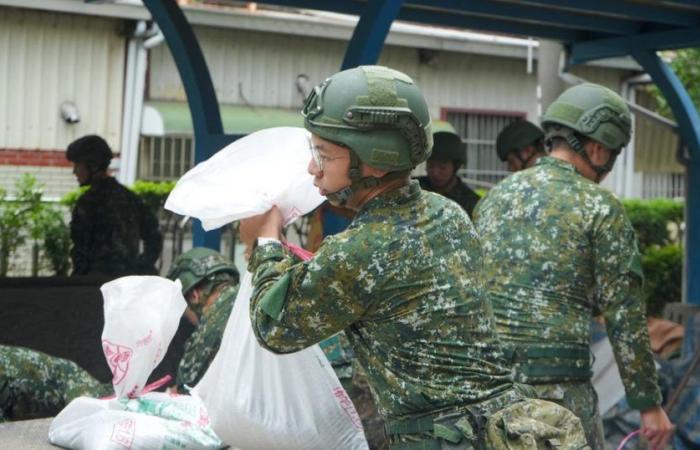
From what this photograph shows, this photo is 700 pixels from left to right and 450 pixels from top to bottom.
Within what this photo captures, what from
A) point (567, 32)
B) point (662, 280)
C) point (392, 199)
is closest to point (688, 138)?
point (567, 32)

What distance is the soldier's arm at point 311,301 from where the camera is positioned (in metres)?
2.96

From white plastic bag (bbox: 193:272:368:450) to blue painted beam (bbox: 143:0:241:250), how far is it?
326cm

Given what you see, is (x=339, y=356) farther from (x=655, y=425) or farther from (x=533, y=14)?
(x=533, y=14)

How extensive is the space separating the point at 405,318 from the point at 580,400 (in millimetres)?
1500

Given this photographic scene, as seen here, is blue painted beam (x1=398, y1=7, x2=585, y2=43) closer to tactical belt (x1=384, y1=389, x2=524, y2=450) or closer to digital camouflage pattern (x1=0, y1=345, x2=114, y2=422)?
digital camouflage pattern (x1=0, y1=345, x2=114, y2=422)

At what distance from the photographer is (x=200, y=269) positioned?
531cm

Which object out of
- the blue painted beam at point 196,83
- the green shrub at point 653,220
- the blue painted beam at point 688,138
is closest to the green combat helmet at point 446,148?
the blue painted beam at point 688,138

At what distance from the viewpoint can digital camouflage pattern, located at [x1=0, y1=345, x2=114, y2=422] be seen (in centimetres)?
461

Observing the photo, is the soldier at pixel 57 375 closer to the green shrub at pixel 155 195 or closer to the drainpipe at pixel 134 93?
the green shrub at pixel 155 195

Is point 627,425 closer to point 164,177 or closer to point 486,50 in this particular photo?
point 164,177

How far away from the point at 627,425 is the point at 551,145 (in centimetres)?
280

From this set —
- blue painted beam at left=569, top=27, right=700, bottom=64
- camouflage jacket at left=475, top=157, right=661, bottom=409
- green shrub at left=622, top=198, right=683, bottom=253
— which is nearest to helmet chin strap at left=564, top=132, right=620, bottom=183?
camouflage jacket at left=475, top=157, right=661, bottom=409

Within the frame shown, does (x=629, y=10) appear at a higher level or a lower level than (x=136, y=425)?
higher

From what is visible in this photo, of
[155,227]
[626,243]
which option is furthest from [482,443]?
[155,227]
